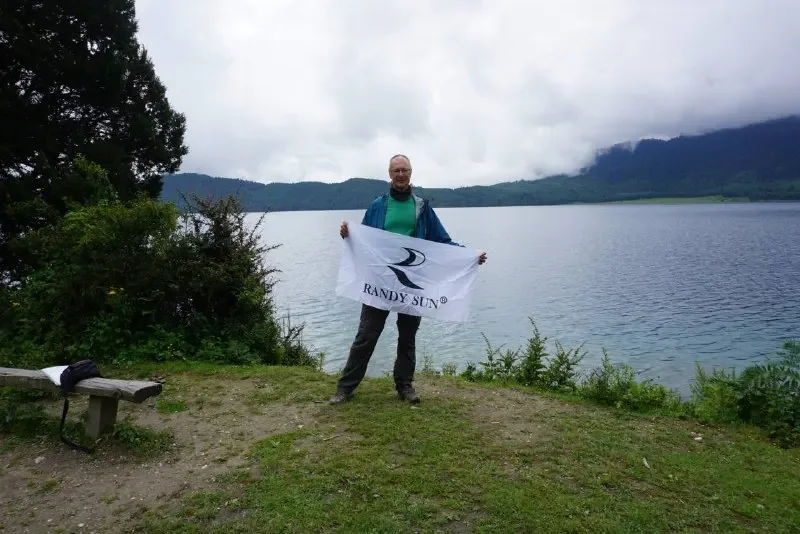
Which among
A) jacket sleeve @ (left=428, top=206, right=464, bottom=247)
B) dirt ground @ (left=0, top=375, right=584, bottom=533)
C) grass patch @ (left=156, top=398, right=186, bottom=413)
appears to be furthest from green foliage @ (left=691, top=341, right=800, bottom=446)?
grass patch @ (left=156, top=398, right=186, bottom=413)

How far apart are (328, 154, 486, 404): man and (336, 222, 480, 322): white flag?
127mm

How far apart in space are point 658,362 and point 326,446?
14.3 metres

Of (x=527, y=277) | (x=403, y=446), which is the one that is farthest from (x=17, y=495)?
(x=527, y=277)

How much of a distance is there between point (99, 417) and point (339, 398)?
8.95 ft

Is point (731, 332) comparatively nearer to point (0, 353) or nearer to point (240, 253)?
point (240, 253)

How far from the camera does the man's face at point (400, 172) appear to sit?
6281 millimetres

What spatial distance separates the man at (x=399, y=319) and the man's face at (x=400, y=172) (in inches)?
5.9

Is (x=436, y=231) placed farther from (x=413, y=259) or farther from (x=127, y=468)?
(x=127, y=468)

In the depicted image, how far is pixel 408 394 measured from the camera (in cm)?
689

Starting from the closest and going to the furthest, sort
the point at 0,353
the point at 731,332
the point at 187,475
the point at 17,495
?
the point at 17,495
the point at 187,475
the point at 0,353
the point at 731,332

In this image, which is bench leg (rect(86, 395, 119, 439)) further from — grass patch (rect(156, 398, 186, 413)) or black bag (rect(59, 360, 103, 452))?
grass patch (rect(156, 398, 186, 413))

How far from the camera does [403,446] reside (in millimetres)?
5391

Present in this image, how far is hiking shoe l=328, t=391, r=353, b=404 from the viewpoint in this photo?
672 cm

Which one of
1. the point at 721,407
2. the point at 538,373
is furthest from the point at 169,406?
the point at 721,407
